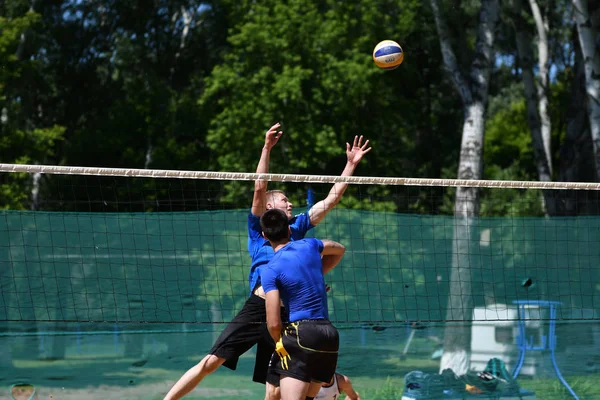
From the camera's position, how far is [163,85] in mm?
34062

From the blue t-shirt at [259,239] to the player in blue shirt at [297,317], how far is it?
925 millimetres

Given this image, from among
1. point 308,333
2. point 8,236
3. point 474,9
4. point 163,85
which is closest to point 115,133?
point 163,85

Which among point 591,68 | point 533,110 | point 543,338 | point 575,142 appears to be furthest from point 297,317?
point 533,110

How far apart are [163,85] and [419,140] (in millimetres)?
10843

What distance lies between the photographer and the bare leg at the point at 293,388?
17.0 feet

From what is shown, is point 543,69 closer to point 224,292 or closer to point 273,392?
point 224,292

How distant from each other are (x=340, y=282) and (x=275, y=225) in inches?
165

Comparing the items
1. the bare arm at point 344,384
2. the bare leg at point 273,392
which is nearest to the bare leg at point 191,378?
the bare leg at point 273,392

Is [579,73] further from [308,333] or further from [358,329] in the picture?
[308,333]

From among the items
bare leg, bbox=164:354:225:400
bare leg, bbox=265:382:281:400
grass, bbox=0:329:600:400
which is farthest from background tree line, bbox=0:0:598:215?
bare leg, bbox=265:382:281:400

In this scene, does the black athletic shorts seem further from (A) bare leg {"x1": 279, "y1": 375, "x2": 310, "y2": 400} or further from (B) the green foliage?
(B) the green foliage

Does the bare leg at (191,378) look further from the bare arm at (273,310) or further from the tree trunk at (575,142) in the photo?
the tree trunk at (575,142)

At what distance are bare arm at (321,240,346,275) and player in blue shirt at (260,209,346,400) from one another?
1.43 feet

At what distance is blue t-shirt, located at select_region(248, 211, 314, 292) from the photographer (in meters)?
6.24
